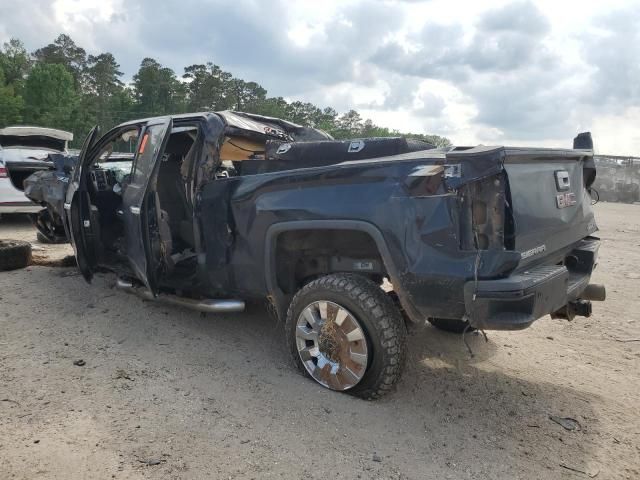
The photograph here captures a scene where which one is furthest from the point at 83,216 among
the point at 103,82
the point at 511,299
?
the point at 103,82

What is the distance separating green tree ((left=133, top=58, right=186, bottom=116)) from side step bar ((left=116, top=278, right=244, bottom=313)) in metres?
54.4

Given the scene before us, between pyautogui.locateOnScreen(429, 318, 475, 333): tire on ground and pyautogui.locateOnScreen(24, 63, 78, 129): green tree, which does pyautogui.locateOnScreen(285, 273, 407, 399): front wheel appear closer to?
pyautogui.locateOnScreen(429, 318, 475, 333): tire on ground

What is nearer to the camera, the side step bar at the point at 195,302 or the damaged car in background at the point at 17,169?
the side step bar at the point at 195,302

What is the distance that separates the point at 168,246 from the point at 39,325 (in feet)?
4.30

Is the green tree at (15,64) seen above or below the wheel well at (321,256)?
above

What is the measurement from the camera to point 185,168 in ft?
14.4

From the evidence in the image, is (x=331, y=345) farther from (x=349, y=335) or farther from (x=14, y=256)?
(x=14, y=256)

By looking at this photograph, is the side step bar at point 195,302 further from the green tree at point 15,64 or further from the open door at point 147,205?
the green tree at point 15,64

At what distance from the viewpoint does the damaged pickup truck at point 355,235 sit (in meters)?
2.91

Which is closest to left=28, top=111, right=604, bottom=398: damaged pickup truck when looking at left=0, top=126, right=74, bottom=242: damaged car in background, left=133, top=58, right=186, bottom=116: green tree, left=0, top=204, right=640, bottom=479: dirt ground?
left=0, top=204, right=640, bottom=479: dirt ground

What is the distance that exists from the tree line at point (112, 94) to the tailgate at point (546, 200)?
4552cm

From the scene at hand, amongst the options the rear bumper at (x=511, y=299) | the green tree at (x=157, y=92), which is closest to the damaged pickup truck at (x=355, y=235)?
the rear bumper at (x=511, y=299)

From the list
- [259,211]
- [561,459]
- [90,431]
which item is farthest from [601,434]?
[90,431]

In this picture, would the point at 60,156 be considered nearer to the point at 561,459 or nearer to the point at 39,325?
the point at 39,325
